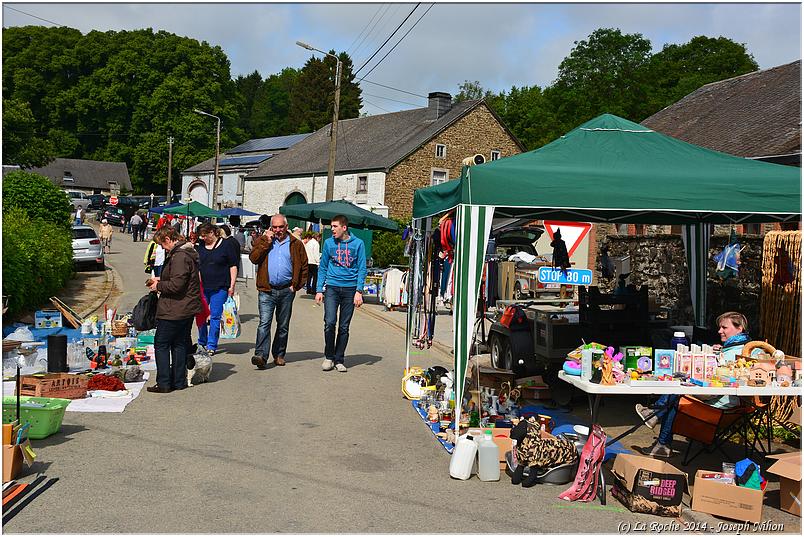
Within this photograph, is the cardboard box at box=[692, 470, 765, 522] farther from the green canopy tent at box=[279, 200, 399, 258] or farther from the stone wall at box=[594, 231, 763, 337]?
the green canopy tent at box=[279, 200, 399, 258]

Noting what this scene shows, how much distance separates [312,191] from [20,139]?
16.1 meters

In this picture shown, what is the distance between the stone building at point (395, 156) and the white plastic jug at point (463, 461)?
33.3 m

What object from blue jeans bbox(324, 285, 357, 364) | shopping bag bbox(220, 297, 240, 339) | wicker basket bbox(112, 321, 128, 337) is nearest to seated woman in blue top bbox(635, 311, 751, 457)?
blue jeans bbox(324, 285, 357, 364)

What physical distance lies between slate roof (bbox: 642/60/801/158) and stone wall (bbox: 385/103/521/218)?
19.6m

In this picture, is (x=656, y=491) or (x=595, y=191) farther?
(x=595, y=191)

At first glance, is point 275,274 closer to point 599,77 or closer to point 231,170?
point 231,170

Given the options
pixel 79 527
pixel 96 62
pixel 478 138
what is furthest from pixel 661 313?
pixel 96 62

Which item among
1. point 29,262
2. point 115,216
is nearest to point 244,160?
point 115,216

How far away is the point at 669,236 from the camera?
15062mm

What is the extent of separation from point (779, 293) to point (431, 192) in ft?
13.2

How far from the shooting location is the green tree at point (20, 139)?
4161 cm

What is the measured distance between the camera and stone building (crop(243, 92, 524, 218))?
44.1 m

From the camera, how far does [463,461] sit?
21.7ft

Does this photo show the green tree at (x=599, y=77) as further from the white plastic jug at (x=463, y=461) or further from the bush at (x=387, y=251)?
the white plastic jug at (x=463, y=461)
